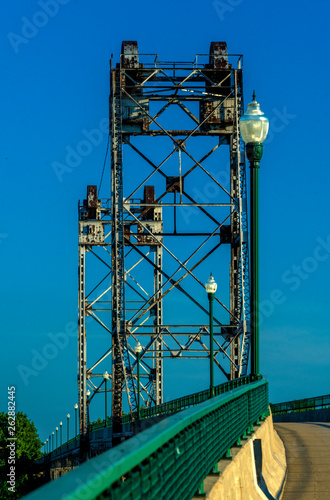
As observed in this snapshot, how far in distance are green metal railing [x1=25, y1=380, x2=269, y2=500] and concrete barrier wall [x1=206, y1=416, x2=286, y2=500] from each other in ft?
0.83

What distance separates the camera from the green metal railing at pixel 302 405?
5091 cm

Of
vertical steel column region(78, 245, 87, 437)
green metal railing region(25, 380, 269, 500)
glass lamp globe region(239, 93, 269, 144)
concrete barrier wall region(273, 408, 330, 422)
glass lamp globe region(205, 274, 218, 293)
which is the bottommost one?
green metal railing region(25, 380, 269, 500)

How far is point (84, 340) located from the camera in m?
59.4

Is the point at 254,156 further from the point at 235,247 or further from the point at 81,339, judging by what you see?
the point at 81,339

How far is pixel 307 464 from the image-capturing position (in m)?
21.3

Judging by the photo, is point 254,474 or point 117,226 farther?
point 117,226

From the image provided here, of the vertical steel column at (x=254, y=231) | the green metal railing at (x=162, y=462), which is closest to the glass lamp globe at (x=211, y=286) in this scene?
the vertical steel column at (x=254, y=231)

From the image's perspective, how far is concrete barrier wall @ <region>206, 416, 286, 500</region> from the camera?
11965mm

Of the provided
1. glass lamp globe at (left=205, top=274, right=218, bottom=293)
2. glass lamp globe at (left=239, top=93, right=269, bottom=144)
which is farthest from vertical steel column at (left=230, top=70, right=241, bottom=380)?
glass lamp globe at (left=239, top=93, right=269, bottom=144)

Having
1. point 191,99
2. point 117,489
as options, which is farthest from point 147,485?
point 191,99

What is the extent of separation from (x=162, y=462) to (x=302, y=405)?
48819 millimetres

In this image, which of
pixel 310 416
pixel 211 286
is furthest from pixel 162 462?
pixel 310 416

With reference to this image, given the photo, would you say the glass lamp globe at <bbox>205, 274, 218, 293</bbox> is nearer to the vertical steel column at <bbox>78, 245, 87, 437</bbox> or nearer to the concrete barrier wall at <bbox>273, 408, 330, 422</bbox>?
the concrete barrier wall at <bbox>273, 408, 330, 422</bbox>

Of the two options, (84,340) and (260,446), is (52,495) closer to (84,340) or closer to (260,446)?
(260,446)
